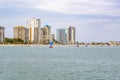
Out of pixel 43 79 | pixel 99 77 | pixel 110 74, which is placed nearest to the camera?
pixel 43 79

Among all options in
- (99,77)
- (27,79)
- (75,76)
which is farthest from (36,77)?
(99,77)

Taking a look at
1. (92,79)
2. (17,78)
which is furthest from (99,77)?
(17,78)

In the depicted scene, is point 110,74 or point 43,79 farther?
point 110,74

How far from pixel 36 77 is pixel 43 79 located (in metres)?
2.34

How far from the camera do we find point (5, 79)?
1636 inches

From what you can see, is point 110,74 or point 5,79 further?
point 110,74

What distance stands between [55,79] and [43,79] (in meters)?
1.61

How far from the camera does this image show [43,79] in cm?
4131

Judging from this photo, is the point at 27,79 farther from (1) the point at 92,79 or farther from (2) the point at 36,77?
(1) the point at 92,79

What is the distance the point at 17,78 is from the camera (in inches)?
1666

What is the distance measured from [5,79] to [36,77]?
430 cm

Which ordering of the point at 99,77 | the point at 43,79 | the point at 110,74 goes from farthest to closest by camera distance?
1. the point at 110,74
2. the point at 99,77
3. the point at 43,79

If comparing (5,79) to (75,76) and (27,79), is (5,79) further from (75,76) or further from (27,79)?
(75,76)

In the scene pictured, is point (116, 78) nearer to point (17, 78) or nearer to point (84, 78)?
point (84, 78)
